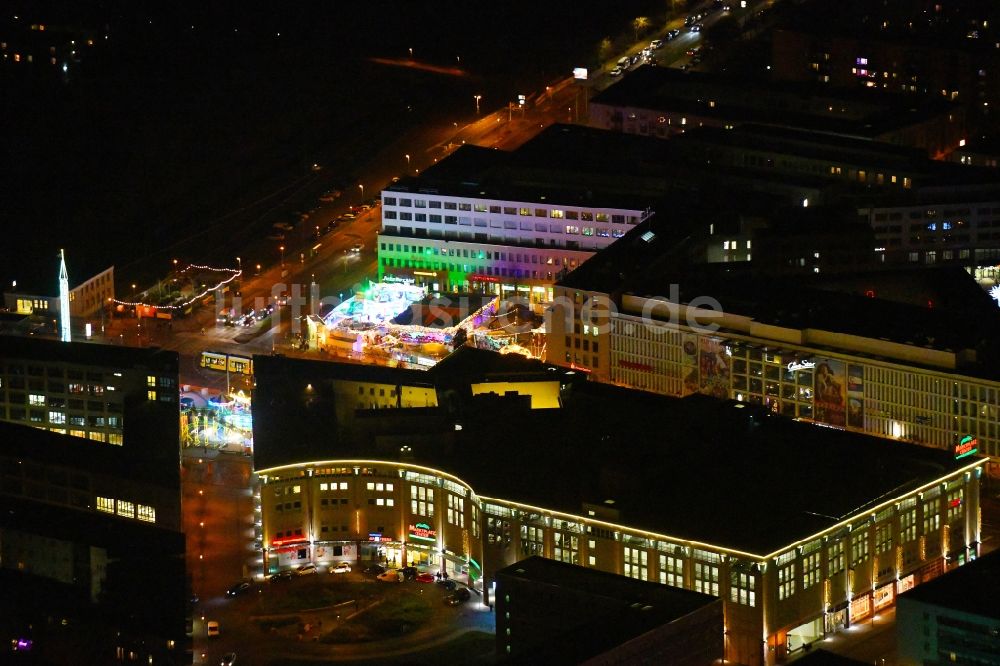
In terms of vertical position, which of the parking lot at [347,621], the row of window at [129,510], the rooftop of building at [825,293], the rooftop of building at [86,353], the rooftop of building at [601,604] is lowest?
the parking lot at [347,621]

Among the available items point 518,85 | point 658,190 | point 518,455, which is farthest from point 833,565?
point 518,85

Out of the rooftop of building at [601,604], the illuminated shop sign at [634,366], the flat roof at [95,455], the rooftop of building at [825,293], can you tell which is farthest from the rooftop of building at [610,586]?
the illuminated shop sign at [634,366]

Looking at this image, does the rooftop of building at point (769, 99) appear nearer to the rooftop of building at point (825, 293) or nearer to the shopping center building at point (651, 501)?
the rooftop of building at point (825, 293)

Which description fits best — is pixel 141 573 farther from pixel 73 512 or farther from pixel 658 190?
pixel 658 190

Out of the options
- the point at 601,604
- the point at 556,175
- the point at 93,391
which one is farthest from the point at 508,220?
the point at 601,604

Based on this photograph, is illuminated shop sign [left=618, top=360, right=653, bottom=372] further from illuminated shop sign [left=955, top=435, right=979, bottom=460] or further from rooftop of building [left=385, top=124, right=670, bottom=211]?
illuminated shop sign [left=955, top=435, right=979, bottom=460]

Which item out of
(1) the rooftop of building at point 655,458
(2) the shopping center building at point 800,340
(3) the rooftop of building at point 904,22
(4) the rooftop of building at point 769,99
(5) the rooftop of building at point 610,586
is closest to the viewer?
(5) the rooftop of building at point 610,586
